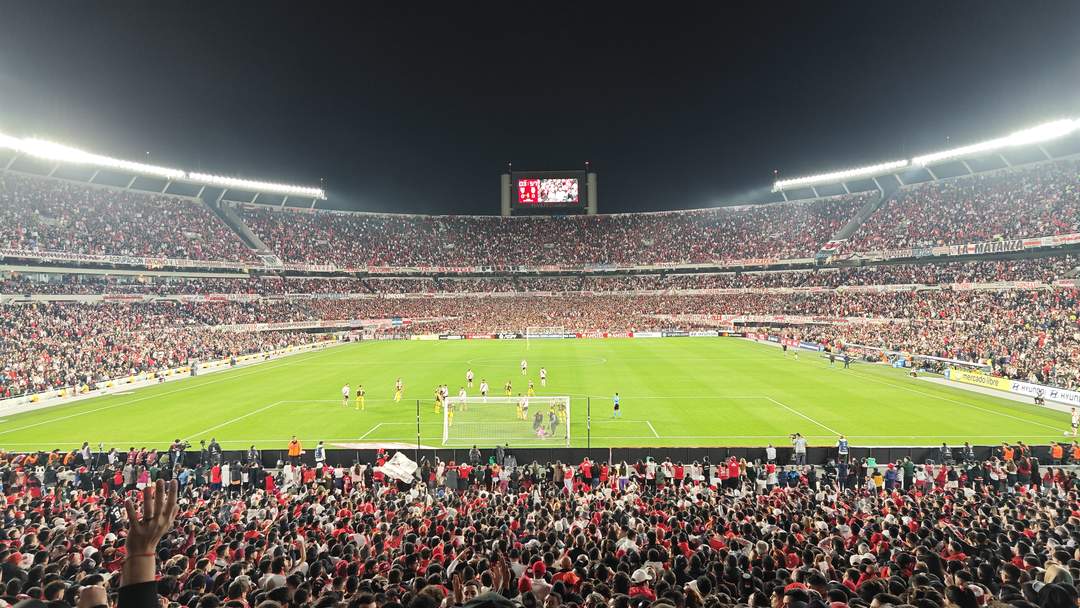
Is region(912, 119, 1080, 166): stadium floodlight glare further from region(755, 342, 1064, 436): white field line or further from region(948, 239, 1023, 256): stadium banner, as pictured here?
region(755, 342, 1064, 436): white field line

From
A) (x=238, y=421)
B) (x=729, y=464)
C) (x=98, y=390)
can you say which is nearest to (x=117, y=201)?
(x=98, y=390)

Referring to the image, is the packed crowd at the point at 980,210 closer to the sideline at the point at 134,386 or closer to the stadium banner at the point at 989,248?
the stadium banner at the point at 989,248

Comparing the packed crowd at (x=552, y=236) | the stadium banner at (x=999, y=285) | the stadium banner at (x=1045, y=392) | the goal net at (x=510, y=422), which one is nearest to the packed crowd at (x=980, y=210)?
the stadium banner at (x=999, y=285)

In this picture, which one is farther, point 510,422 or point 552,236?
point 552,236

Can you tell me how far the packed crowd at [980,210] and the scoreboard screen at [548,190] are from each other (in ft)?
139

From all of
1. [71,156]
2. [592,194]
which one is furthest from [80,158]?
[592,194]

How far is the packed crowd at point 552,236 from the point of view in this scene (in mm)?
87250

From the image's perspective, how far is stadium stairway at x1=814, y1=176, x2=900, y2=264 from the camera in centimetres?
7950

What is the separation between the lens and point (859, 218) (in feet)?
271

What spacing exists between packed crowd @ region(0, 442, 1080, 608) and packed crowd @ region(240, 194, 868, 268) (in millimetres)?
71900

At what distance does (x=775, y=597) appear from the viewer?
201 inches

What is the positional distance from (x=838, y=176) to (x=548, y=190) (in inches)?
1834

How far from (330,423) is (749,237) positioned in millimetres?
83230

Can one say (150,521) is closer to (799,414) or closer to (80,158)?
(799,414)
